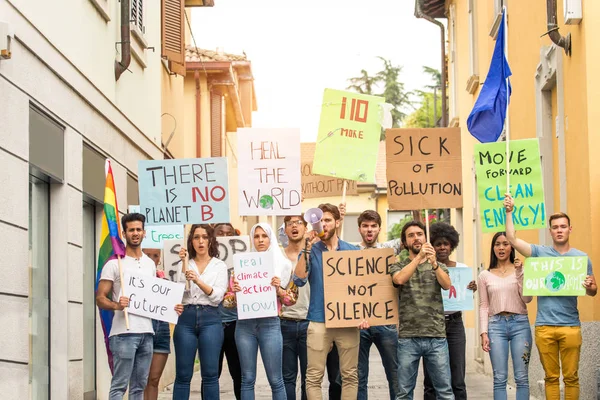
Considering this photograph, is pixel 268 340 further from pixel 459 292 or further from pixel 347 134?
pixel 347 134

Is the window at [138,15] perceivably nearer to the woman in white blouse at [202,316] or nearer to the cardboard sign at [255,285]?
the woman in white blouse at [202,316]

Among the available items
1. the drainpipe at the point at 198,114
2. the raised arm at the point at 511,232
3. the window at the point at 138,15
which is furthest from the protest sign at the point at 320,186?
the drainpipe at the point at 198,114

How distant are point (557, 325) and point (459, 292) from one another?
3.48ft

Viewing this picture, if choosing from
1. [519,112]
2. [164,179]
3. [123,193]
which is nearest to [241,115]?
[519,112]

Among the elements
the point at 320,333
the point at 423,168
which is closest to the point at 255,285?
the point at 320,333

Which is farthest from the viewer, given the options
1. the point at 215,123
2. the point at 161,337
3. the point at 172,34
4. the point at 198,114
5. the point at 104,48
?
the point at 215,123

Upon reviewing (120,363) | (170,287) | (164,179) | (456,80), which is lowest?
(120,363)

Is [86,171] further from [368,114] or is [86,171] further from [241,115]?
[241,115]

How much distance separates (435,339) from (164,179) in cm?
318

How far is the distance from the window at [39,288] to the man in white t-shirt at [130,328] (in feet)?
2.35

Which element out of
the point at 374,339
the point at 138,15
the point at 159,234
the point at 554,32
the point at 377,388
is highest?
the point at 138,15

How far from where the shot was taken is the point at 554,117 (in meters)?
13.8

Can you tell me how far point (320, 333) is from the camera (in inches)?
369

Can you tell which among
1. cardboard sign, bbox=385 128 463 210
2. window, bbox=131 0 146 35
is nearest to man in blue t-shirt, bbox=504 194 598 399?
cardboard sign, bbox=385 128 463 210
